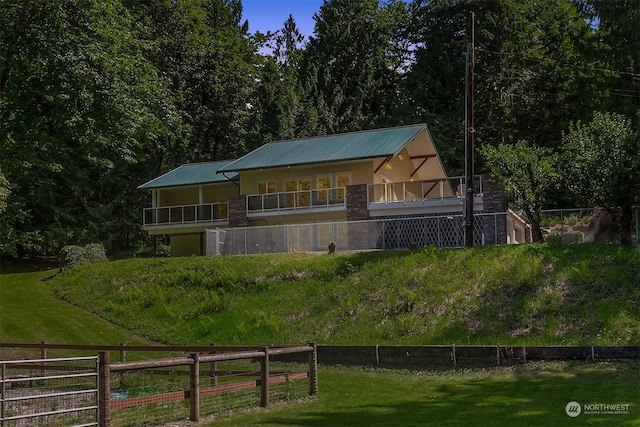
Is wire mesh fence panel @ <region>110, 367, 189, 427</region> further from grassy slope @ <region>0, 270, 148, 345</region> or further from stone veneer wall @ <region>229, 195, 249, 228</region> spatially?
stone veneer wall @ <region>229, 195, 249, 228</region>

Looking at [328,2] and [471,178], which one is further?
[328,2]

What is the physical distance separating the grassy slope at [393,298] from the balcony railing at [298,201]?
26.2 feet

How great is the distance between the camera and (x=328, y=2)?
65.9 meters

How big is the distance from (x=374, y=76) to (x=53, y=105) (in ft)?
126

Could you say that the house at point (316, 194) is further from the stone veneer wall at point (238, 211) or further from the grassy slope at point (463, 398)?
the grassy slope at point (463, 398)

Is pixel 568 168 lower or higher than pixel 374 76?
lower

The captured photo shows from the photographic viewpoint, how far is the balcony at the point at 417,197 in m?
32.6

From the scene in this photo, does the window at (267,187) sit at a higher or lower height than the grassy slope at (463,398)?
higher

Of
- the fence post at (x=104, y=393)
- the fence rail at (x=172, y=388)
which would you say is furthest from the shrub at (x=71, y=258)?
the fence post at (x=104, y=393)

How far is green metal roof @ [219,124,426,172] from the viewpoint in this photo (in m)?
Result: 36.5

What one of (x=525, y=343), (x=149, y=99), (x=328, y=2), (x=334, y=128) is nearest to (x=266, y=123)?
(x=334, y=128)

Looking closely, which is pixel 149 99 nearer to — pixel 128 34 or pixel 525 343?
pixel 128 34

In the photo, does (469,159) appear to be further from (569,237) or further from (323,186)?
(323,186)

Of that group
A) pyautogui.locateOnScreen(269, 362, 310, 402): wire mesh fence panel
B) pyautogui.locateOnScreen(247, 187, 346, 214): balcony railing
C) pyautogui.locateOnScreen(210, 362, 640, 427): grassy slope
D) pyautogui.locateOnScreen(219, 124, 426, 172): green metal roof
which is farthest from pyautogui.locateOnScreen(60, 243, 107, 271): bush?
pyautogui.locateOnScreen(269, 362, 310, 402): wire mesh fence panel
